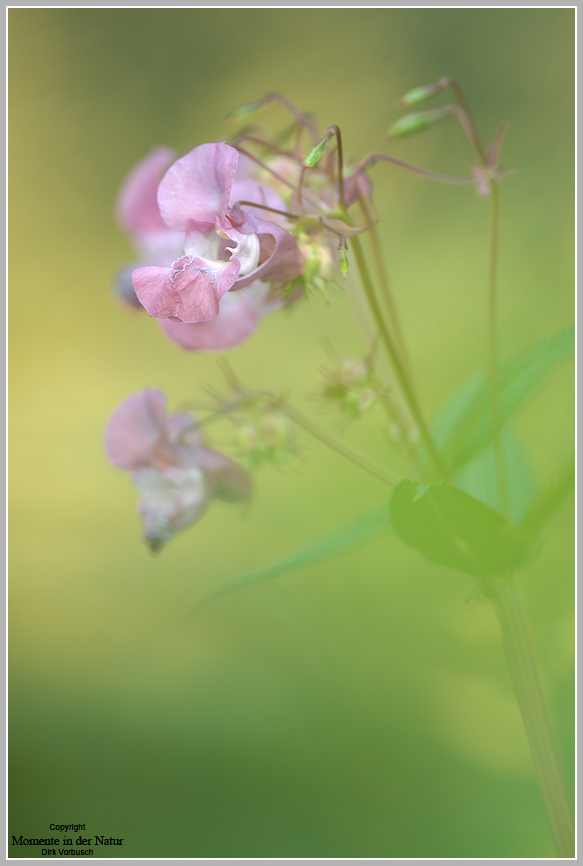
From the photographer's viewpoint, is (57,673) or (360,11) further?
(57,673)

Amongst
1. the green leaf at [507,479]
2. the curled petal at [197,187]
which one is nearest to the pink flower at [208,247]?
the curled petal at [197,187]

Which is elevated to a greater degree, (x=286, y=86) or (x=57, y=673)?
(x=286, y=86)

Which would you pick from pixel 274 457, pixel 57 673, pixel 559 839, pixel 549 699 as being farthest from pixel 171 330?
pixel 57 673

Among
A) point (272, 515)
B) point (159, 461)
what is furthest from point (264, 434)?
point (272, 515)

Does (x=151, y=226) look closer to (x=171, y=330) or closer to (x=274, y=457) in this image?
(x=171, y=330)

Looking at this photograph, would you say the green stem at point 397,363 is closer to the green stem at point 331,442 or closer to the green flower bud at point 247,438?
the green stem at point 331,442

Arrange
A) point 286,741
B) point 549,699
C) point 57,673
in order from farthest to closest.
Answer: point 57,673, point 286,741, point 549,699

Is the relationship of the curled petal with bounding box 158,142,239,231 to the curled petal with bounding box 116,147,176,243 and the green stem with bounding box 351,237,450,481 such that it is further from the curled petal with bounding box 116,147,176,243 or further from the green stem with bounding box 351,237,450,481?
the curled petal with bounding box 116,147,176,243
